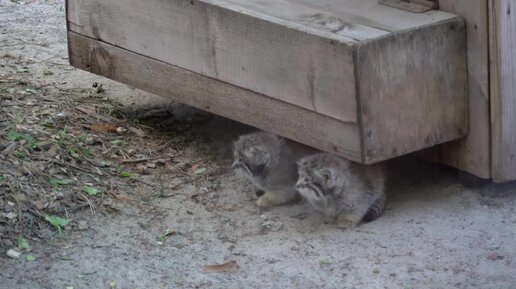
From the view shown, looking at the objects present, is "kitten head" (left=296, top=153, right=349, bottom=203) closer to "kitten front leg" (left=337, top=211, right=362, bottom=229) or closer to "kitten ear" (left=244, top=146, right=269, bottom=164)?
"kitten front leg" (left=337, top=211, right=362, bottom=229)

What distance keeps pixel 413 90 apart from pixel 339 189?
2.27ft

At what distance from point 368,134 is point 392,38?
1.53 feet

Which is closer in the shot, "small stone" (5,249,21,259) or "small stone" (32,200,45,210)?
"small stone" (5,249,21,259)

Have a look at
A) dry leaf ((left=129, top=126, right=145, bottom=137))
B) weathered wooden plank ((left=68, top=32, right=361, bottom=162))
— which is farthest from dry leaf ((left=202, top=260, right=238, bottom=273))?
dry leaf ((left=129, top=126, right=145, bottom=137))

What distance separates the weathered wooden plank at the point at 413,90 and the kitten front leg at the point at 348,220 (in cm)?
47

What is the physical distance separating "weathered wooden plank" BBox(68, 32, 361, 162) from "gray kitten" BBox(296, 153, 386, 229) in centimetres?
14

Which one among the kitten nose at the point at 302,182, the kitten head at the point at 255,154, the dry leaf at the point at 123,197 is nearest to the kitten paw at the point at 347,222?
the kitten nose at the point at 302,182

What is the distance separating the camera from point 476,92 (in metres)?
5.39

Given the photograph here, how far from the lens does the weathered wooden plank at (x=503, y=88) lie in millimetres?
5230

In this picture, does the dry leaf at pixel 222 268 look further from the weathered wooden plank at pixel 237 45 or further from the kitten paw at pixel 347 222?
the weathered wooden plank at pixel 237 45

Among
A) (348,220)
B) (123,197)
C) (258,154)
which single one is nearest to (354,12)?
(258,154)

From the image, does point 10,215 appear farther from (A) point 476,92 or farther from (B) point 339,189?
(A) point 476,92

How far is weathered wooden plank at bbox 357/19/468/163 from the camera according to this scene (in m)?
5.05

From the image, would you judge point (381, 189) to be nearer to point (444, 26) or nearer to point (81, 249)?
point (444, 26)
